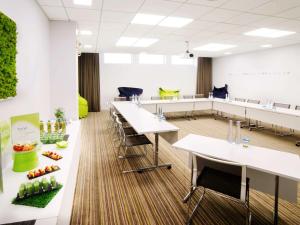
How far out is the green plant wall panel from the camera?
1.88 meters

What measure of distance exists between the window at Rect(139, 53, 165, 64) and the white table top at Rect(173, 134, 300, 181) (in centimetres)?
831

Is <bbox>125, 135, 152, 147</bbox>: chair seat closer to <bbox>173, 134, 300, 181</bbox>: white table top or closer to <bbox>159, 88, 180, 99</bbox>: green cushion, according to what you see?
<bbox>173, 134, 300, 181</bbox>: white table top

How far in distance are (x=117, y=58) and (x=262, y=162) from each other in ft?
29.6

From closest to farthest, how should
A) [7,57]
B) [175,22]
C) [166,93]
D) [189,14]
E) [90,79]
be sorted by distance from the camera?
[7,57]
[189,14]
[175,22]
[90,79]
[166,93]

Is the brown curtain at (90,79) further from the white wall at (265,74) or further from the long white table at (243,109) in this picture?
the white wall at (265,74)

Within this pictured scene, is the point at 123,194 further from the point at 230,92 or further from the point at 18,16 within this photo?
the point at 230,92

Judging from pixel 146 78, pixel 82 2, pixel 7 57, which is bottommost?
pixel 7 57

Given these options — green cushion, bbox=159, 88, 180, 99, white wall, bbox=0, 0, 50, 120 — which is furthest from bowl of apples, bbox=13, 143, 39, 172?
green cushion, bbox=159, 88, 180, 99

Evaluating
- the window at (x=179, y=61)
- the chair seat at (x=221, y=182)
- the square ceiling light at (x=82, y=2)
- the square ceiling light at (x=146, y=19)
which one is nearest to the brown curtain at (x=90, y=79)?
the window at (x=179, y=61)

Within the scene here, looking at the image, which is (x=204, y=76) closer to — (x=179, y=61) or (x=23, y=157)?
(x=179, y=61)

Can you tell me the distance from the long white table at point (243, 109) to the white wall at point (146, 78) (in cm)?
324

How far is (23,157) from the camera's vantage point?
1.82 meters

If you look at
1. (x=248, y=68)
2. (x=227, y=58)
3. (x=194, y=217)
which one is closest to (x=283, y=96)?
(x=248, y=68)

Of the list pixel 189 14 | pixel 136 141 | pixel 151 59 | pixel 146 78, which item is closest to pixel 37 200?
pixel 136 141
